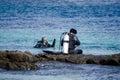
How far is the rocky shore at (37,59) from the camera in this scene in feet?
99.5

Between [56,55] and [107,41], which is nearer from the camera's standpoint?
[56,55]

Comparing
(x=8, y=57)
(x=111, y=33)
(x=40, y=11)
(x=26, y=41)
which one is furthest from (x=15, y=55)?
(x=40, y=11)

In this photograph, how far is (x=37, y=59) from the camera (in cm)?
3331

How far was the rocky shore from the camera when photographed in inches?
1194

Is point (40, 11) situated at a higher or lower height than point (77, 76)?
higher

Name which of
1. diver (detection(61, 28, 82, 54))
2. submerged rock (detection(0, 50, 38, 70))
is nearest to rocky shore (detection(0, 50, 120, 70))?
submerged rock (detection(0, 50, 38, 70))

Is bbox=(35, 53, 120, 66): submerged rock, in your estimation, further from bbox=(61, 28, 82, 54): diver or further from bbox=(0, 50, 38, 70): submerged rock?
bbox=(0, 50, 38, 70): submerged rock

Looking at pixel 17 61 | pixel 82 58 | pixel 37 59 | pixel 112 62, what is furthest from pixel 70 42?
pixel 17 61

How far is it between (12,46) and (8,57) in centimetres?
1364

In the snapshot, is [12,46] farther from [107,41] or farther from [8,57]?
[8,57]

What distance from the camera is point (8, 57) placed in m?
32.0

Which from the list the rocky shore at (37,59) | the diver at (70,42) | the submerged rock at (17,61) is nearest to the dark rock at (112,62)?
the rocky shore at (37,59)

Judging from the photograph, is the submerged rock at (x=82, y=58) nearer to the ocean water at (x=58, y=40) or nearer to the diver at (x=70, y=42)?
the diver at (x=70, y=42)

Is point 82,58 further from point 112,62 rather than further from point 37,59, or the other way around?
point 37,59
